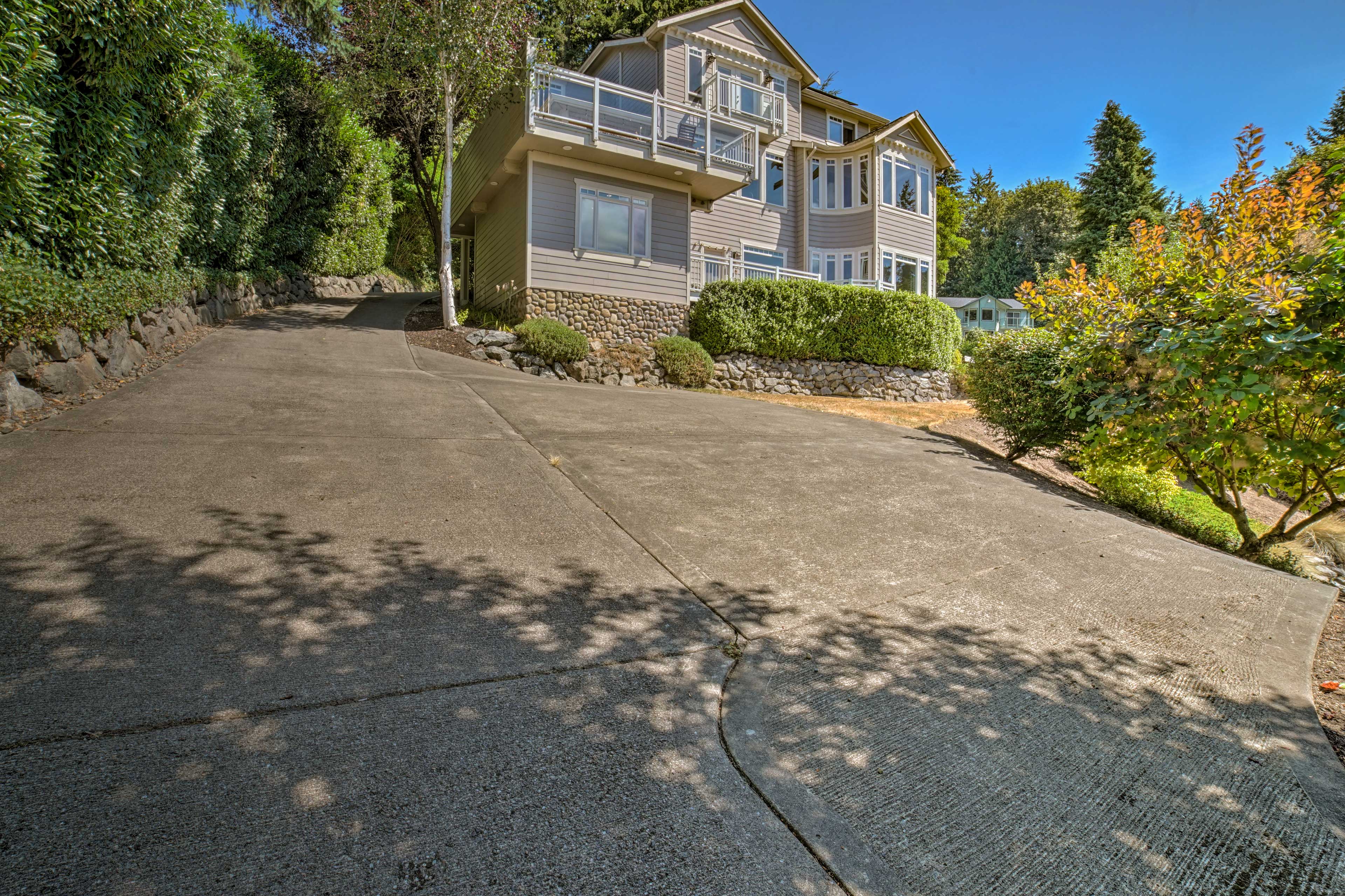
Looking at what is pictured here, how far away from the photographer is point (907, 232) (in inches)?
891

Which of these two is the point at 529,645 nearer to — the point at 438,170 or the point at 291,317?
the point at 291,317

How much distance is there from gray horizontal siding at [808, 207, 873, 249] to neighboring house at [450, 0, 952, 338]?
0.14ft

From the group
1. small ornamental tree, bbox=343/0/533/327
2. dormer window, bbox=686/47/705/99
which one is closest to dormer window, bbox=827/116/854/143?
dormer window, bbox=686/47/705/99

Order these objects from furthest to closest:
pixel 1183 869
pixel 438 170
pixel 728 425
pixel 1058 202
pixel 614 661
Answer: pixel 1058 202 → pixel 438 170 → pixel 728 425 → pixel 614 661 → pixel 1183 869

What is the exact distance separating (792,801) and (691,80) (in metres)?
20.8

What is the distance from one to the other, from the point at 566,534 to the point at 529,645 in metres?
1.44

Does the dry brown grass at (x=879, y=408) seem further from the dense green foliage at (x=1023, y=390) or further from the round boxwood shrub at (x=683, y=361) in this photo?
the dense green foliage at (x=1023, y=390)

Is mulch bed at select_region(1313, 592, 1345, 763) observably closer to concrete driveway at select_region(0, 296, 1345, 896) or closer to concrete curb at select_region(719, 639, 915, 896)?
concrete driveway at select_region(0, 296, 1345, 896)

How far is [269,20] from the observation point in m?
18.5

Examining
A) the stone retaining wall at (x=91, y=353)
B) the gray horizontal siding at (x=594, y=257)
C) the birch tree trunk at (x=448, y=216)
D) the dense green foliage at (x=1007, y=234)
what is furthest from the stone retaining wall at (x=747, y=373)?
the dense green foliage at (x=1007, y=234)

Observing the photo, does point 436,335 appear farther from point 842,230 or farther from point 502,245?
point 842,230

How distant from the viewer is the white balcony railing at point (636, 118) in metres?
13.9

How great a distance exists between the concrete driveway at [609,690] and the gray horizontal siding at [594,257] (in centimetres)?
1002

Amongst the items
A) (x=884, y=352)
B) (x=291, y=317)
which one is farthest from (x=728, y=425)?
(x=291, y=317)
